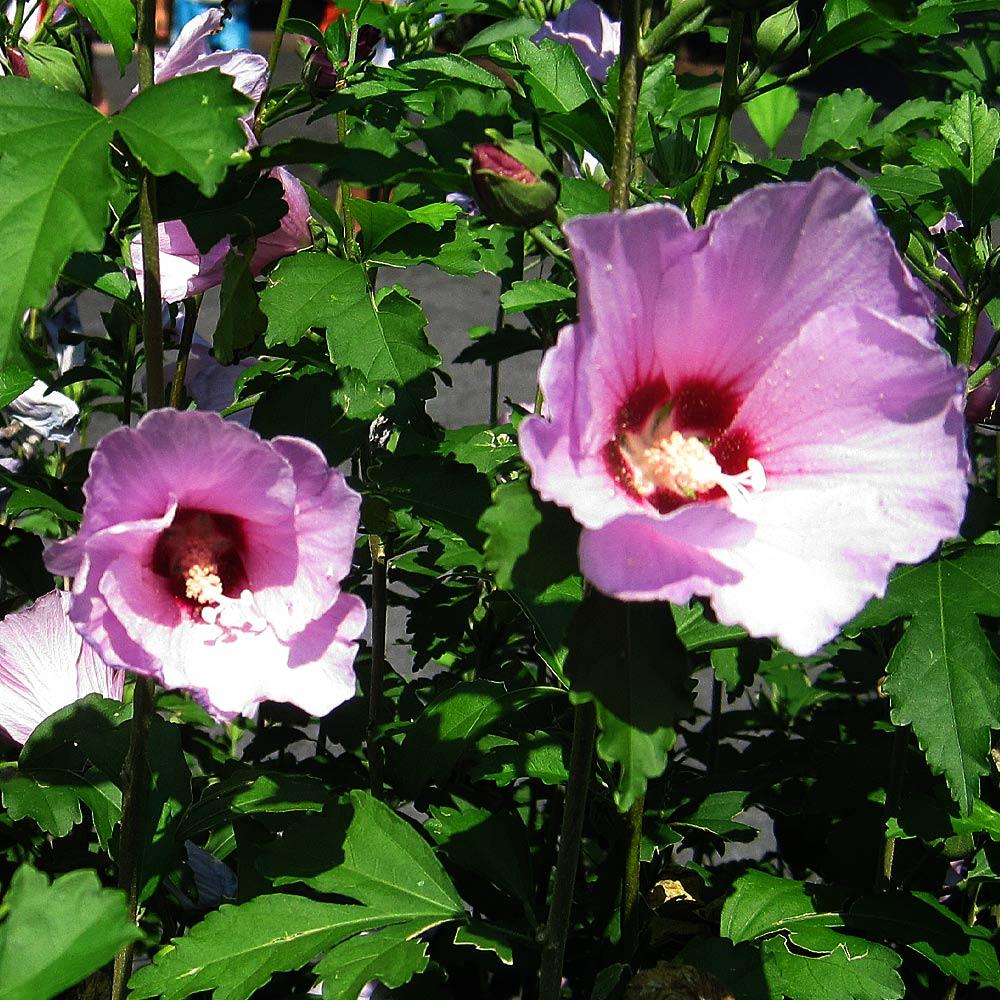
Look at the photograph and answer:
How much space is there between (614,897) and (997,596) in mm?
546

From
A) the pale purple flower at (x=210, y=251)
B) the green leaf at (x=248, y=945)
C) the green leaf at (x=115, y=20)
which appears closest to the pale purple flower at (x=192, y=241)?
the pale purple flower at (x=210, y=251)

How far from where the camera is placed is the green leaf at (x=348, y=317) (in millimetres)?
1146

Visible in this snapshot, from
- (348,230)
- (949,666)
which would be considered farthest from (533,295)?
Answer: (949,666)

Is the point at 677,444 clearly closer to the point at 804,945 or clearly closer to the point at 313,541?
the point at 313,541

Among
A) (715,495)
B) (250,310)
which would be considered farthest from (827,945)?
(250,310)

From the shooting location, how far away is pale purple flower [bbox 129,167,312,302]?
121cm

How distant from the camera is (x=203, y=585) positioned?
0.97 m

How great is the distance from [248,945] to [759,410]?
614 millimetres

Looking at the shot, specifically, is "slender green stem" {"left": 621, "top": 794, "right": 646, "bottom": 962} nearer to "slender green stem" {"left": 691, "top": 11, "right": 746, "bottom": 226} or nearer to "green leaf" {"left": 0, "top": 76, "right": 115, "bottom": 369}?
"slender green stem" {"left": 691, "top": 11, "right": 746, "bottom": 226}

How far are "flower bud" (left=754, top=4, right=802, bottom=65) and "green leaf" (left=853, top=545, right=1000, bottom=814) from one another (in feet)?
1.69

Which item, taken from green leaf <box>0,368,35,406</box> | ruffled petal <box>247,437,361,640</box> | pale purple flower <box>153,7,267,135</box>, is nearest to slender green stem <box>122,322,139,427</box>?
green leaf <box>0,368,35,406</box>

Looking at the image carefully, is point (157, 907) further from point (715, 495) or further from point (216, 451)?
point (715, 495)

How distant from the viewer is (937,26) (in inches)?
47.0

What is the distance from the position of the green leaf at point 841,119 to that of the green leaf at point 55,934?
145 cm
